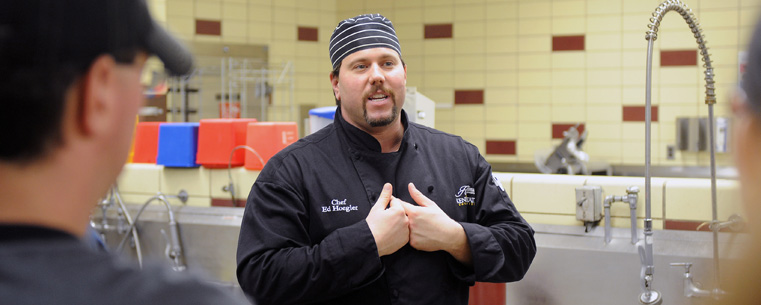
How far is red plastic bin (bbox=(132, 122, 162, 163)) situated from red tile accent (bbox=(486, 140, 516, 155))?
10.4 ft

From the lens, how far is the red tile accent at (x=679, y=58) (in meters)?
5.34

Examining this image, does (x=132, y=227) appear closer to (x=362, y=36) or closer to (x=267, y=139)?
(x=267, y=139)

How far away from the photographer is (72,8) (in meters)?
0.38

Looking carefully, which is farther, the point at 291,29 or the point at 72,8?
the point at 291,29

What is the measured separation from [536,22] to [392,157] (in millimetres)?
4518

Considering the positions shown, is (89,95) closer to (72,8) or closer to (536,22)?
(72,8)

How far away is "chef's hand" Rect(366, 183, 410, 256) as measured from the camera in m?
1.48

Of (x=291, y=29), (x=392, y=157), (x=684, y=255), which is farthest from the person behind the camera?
(x=291, y=29)

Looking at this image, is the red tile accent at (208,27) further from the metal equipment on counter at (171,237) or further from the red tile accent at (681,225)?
the red tile accent at (681,225)

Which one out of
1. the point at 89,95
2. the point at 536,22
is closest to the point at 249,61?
the point at 536,22

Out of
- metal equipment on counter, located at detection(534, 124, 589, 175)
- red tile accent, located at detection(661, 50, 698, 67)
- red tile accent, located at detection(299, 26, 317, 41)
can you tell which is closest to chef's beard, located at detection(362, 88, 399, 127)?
metal equipment on counter, located at detection(534, 124, 589, 175)

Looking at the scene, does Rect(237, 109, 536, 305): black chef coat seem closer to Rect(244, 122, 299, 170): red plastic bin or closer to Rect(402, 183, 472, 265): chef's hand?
Rect(402, 183, 472, 265): chef's hand

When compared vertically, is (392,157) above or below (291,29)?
below

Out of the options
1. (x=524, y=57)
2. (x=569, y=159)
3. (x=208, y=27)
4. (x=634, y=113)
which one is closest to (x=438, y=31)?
(x=524, y=57)
